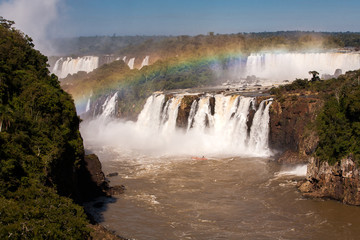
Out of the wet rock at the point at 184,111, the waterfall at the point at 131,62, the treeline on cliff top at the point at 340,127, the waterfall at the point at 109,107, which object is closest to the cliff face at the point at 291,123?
the treeline on cliff top at the point at 340,127

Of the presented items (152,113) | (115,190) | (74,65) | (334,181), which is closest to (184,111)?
(152,113)

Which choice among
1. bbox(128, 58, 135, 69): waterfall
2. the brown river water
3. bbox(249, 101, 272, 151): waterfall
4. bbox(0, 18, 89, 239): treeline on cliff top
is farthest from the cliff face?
bbox(128, 58, 135, 69): waterfall

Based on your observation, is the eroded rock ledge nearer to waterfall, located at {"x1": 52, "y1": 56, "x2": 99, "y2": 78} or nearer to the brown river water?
the brown river water

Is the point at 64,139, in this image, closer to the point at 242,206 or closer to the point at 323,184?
the point at 242,206

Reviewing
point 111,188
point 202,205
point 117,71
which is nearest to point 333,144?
point 202,205

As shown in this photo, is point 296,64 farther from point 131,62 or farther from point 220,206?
point 220,206

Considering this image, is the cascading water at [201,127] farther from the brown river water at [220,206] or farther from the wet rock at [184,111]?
the brown river water at [220,206]
